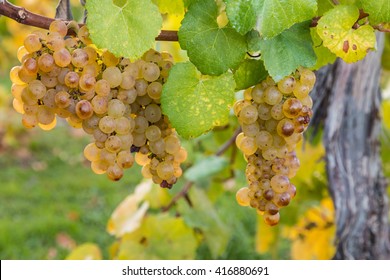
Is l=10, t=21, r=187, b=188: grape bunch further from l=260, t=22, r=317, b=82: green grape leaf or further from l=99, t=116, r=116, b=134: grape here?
l=260, t=22, r=317, b=82: green grape leaf

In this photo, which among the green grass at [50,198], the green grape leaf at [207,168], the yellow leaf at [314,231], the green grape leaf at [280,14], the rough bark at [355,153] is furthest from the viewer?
the green grass at [50,198]

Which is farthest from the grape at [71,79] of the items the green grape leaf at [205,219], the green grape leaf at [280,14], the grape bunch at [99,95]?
the green grape leaf at [205,219]

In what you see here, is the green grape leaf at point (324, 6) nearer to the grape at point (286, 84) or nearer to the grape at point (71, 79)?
the grape at point (286, 84)

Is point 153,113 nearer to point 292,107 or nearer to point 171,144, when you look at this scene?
point 171,144

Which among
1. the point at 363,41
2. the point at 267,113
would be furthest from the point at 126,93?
the point at 363,41

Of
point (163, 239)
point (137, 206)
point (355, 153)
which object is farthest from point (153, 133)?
point (137, 206)

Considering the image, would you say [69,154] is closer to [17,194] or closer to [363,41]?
[17,194]

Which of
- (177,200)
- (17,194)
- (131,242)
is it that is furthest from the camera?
(17,194)
